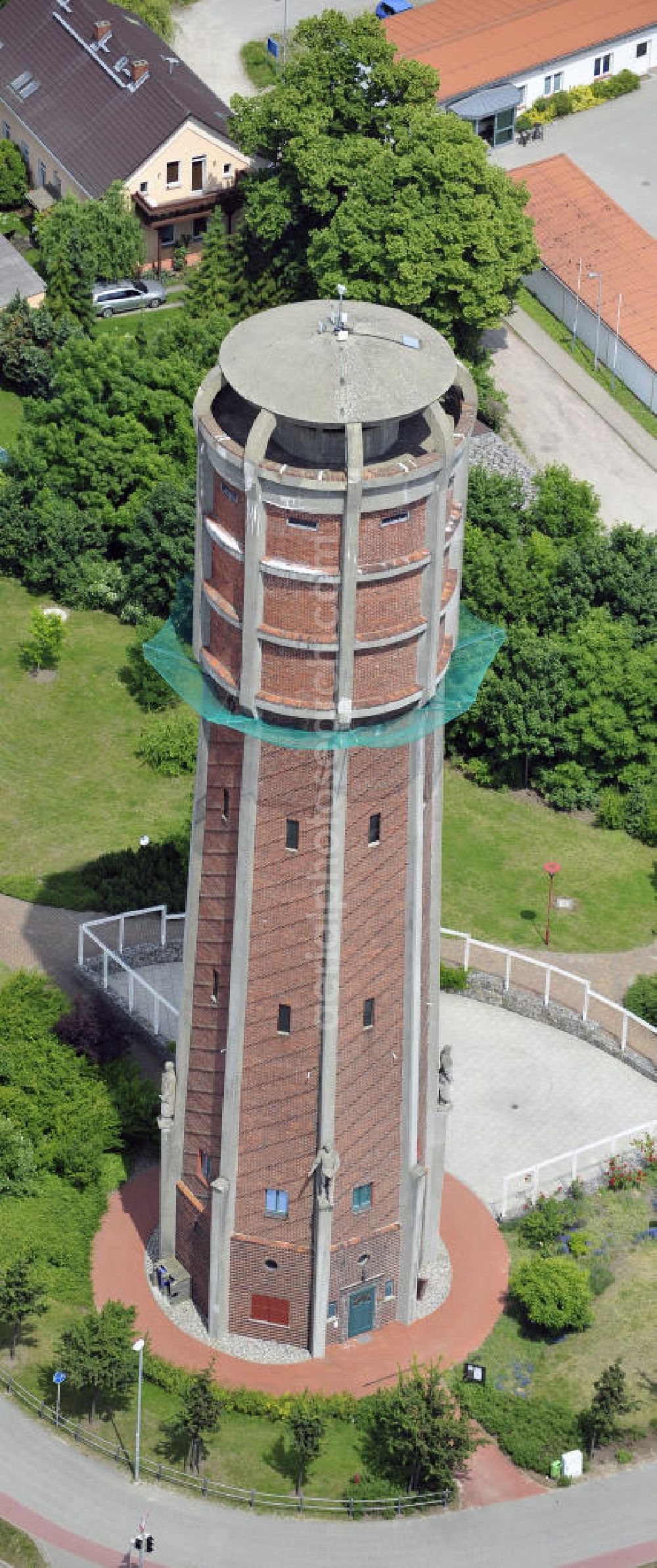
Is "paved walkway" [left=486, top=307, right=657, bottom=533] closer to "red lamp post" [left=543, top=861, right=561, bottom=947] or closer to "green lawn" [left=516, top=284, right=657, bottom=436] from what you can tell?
"green lawn" [left=516, top=284, right=657, bottom=436]

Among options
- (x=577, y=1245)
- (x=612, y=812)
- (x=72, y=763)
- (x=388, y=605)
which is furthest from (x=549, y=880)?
(x=388, y=605)

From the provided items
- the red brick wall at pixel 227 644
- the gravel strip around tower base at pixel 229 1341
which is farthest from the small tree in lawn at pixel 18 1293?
the red brick wall at pixel 227 644

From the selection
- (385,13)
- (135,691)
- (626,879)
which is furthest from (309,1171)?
(385,13)

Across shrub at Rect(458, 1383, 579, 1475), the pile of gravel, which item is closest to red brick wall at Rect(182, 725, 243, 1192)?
shrub at Rect(458, 1383, 579, 1475)

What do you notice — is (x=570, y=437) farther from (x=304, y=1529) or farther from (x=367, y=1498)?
(x=304, y=1529)

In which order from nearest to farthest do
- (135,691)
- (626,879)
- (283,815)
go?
1. (283,815)
2. (626,879)
3. (135,691)

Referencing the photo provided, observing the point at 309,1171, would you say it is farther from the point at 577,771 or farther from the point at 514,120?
the point at 514,120
